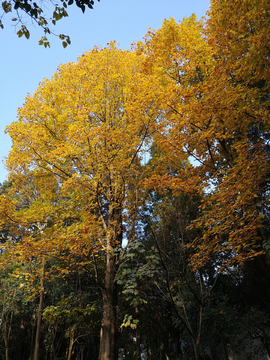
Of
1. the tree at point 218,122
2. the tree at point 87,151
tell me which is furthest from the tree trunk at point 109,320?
the tree at point 218,122

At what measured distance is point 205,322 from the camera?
8.91 m

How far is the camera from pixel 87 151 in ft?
23.5

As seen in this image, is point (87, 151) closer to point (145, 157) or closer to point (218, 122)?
point (145, 157)

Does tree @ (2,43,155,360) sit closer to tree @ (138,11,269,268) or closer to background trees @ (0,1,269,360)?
background trees @ (0,1,269,360)

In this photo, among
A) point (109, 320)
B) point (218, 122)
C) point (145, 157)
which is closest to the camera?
point (218, 122)

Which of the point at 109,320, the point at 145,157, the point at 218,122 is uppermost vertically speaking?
the point at 145,157

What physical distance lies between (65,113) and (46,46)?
4.01 meters

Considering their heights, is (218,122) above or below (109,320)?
above

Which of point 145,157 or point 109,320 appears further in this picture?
point 145,157

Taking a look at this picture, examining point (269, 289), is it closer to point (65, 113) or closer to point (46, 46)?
point (65, 113)

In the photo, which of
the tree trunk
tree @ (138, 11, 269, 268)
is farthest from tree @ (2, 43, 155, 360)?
tree @ (138, 11, 269, 268)

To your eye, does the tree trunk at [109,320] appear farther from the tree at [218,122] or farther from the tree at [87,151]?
the tree at [218,122]

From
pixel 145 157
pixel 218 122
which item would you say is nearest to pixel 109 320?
pixel 145 157

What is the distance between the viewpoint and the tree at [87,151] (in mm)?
6180
